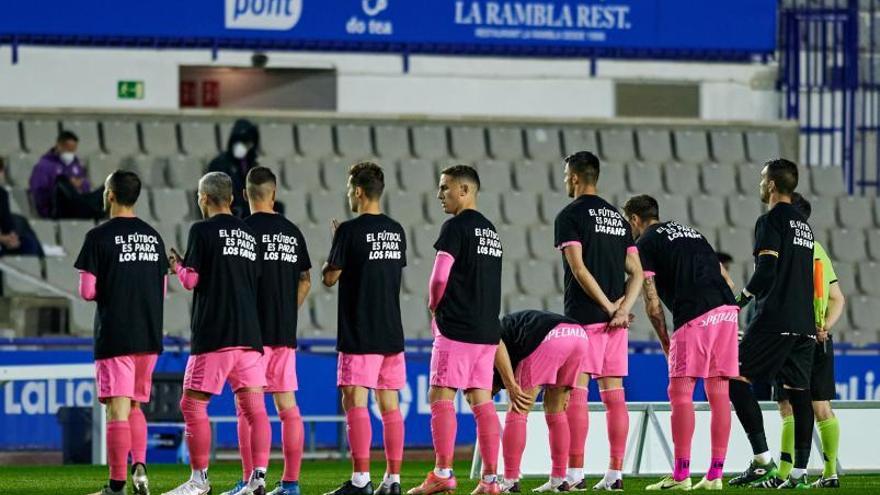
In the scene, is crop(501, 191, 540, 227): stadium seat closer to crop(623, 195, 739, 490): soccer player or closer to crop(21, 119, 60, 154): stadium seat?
crop(21, 119, 60, 154): stadium seat

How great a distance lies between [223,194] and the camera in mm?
11484

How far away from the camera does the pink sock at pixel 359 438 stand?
1144 centimetres

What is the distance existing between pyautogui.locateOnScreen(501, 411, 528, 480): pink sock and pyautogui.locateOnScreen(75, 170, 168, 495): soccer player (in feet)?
6.83

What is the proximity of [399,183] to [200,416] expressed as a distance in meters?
11.7

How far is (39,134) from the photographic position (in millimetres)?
22312

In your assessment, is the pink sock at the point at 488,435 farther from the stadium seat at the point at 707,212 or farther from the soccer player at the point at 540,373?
the stadium seat at the point at 707,212

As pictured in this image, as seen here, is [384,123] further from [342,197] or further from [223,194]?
[223,194]

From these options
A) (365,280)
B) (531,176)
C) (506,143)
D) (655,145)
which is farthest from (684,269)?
(655,145)

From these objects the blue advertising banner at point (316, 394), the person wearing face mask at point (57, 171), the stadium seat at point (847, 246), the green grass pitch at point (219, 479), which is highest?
the person wearing face mask at point (57, 171)

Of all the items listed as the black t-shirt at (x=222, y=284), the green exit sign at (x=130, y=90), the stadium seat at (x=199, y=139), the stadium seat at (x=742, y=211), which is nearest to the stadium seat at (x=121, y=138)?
the stadium seat at (x=199, y=139)

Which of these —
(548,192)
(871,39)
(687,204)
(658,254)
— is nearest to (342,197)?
(548,192)

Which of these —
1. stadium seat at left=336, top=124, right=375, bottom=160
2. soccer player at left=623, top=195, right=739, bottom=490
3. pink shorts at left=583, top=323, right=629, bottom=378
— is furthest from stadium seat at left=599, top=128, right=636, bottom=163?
pink shorts at left=583, top=323, right=629, bottom=378

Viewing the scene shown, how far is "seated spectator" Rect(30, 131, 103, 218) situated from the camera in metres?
20.8

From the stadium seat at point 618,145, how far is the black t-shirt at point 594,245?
11952 mm
